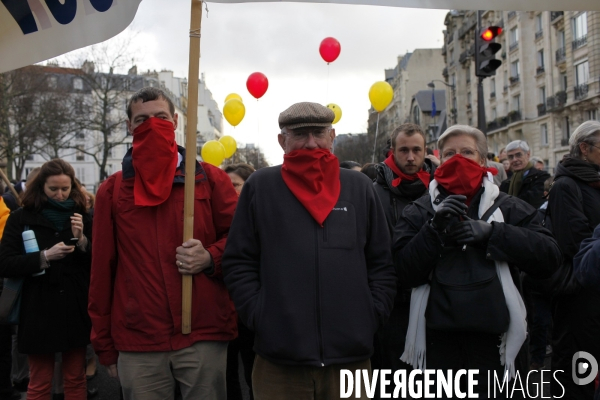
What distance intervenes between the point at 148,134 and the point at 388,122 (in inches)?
3827

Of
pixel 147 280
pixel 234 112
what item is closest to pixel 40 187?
pixel 147 280

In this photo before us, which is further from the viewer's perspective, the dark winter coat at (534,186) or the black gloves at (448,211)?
the dark winter coat at (534,186)

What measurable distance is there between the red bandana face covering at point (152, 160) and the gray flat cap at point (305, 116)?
0.65 m

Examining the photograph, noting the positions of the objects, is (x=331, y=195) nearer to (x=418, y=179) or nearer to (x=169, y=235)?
(x=169, y=235)

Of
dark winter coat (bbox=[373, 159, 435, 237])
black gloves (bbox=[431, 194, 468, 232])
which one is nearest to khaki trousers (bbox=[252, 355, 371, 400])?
black gloves (bbox=[431, 194, 468, 232])

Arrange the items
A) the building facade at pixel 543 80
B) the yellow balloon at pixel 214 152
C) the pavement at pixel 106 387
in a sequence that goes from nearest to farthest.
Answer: the pavement at pixel 106 387 < the yellow balloon at pixel 214 152 < the building facade at pixel 543 80

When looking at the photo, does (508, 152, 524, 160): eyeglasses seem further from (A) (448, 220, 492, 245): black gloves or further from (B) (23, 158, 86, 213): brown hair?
(B) (23, 158, 86, 213): brown hair

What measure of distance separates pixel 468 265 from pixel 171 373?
5.40 ft

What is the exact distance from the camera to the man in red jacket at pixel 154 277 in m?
2.79

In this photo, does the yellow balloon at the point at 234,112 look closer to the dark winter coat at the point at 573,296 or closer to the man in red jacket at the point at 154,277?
the dark winter coat at the point at 573,296

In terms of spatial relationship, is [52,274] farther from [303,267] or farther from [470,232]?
[470,232]

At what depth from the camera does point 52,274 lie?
4.34 meters

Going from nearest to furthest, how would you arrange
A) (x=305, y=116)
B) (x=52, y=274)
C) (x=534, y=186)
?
(x=305, y=116)
(x=52, y=274)
(x=534, y=186)

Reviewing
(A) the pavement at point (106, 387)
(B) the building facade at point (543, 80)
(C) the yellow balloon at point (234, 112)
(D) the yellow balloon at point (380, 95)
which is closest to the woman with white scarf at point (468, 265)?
(A) the pavement at point (106, 387)
